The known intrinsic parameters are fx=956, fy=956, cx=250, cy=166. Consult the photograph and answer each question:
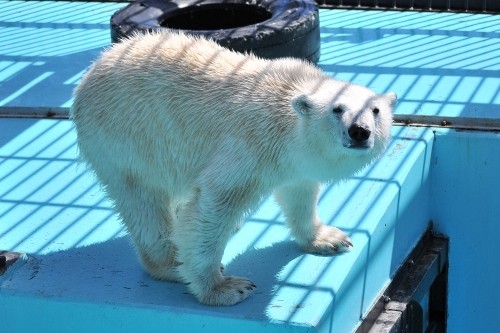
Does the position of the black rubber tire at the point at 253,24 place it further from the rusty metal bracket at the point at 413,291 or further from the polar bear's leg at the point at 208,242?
the polar bear's leg at the point at 208,242

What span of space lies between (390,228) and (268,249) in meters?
0.50

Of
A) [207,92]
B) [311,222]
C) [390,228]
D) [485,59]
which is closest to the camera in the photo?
[207,92]

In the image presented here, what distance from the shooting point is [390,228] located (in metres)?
3.38

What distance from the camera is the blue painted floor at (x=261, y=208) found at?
9.37ft

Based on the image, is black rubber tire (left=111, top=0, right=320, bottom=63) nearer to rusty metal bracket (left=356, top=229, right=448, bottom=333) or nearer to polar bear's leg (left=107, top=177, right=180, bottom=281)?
rusty metal bracket (left=356, top=229, right=448, bottom=333)

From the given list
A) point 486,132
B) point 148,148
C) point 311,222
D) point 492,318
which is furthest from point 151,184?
point 492,318

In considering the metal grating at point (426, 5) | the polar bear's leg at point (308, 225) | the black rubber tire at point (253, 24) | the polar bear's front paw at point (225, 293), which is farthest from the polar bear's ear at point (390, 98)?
the metal grating at point (426, 5)

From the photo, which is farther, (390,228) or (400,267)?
(400,267)

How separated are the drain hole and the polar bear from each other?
140 centimetres

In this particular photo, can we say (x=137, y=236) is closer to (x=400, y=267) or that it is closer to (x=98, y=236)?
(x=98, y=236)

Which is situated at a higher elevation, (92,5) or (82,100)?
(82,100)

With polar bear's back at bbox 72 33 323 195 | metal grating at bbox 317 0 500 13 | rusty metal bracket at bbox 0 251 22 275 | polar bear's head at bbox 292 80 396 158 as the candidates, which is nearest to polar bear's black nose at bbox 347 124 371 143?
polar bear's head at bbox 292 80 396 158

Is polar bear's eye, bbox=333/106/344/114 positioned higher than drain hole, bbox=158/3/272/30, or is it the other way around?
polar bear's eye, bbox=333/106/344/114

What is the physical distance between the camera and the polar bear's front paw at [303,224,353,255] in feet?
9.99
